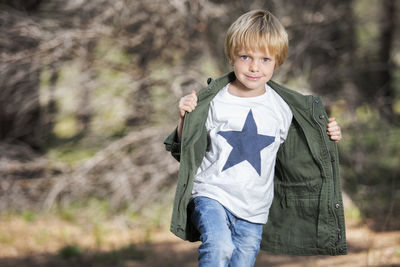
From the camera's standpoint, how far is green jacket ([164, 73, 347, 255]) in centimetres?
285

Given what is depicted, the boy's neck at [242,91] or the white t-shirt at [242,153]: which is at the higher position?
the boy's neck at [242,91]

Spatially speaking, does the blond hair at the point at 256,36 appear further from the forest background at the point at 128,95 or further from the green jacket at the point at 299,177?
the forest background at the point at 128,95

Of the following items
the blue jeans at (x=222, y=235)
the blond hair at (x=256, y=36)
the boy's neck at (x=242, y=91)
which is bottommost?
the blue jeans at (x=222, y=235)

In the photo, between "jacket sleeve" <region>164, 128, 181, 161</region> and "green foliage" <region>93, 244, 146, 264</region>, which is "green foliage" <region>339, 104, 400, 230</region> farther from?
"jacket sleeve" <region>164, 128, 181, 161</region>

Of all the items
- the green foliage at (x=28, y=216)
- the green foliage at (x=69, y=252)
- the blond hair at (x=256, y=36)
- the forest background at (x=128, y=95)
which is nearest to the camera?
the blond hair at (x=256, y=36)

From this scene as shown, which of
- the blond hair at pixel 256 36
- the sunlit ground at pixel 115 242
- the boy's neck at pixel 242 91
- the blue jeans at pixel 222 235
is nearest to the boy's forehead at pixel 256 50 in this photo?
the blond hair at pixel 256 36

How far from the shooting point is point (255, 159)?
2.83 m

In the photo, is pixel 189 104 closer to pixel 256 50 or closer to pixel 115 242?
pixel 256 50

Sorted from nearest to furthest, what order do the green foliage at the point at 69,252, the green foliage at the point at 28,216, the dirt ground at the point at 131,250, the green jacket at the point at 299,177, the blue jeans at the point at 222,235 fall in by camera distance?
the blue jeans at the point at 222,235
the green jacket at the point at 299,177
the dirt ground at the point at 131,250
the green foliage at the point at 69,252
the green foliage at the point at 28,216

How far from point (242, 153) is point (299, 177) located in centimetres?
47

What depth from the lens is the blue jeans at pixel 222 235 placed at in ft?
8.21

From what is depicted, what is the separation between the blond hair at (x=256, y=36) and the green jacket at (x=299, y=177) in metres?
0.27

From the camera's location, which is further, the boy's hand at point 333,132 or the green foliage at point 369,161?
the green foliage at point 369,161

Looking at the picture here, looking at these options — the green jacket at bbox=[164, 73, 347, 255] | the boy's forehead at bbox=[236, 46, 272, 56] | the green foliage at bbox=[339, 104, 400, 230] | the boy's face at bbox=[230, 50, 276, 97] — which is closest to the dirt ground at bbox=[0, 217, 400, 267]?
the green foliage at bbox=[339, 104, 400, 230]
